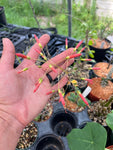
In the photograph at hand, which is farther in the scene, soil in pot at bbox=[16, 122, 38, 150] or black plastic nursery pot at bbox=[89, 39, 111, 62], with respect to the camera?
black plastic nursery pot at bbox=[89, 39, 111, 62]

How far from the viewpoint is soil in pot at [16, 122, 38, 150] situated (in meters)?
1.24

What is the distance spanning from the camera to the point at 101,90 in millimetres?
1568

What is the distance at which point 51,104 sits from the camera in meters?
1.50

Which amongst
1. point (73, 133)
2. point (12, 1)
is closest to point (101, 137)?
point (73, 133)

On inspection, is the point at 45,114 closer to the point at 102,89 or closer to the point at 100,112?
the point at 100,112

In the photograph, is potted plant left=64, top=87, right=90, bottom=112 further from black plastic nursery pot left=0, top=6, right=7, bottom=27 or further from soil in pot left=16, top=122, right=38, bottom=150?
black plastic nursery pot left=0, top=6, right=7, bottom=27

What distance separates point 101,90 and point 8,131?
1.03 metres

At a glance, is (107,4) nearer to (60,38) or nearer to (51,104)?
(60,38)

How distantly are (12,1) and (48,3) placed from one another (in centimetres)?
95

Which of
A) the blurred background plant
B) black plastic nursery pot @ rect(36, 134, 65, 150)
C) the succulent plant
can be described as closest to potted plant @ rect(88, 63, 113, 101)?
the succulent plant

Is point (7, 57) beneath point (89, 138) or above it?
above

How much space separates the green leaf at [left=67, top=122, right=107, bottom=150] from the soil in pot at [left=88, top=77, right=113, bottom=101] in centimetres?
54

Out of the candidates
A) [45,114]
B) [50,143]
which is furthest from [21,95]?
[50,143]

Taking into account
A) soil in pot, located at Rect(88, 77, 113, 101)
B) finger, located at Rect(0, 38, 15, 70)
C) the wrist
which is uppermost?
finger, located at Rect(0, 38, 15, 70)
